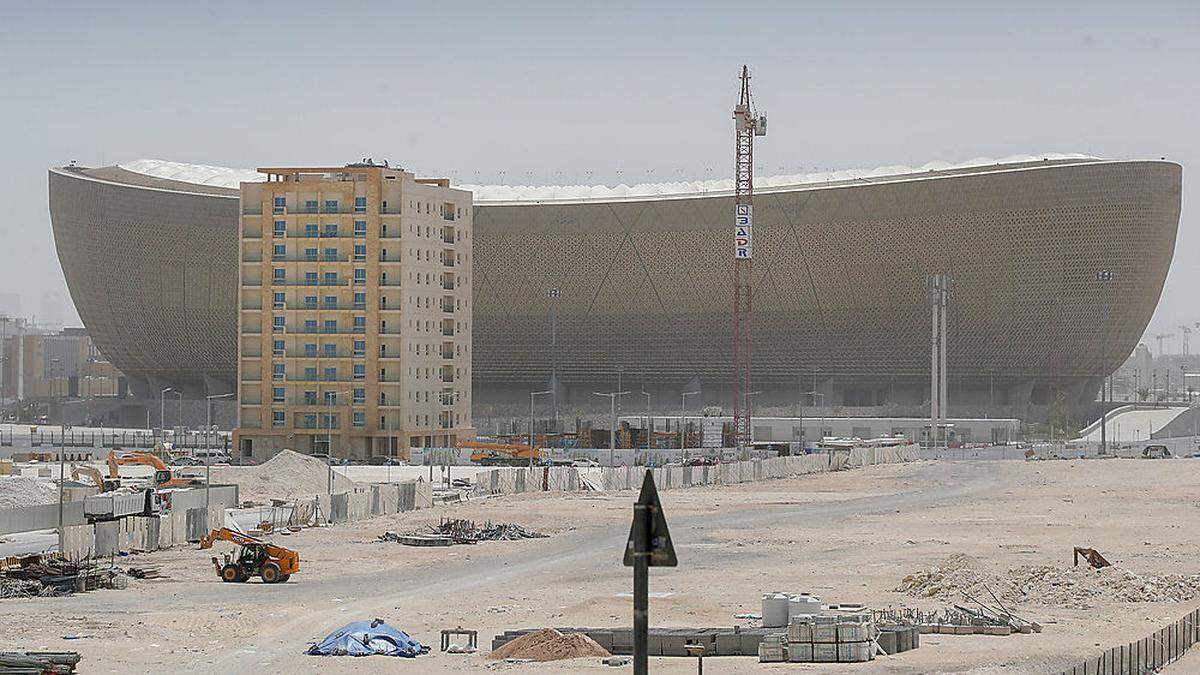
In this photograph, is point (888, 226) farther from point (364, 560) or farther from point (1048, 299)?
point (364, 560)

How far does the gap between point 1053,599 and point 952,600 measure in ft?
7.57

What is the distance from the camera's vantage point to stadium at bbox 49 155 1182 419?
160 meters

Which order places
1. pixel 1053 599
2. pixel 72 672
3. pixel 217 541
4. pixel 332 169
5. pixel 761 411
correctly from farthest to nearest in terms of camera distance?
pixel 761 411
pixel 332 169
pixel 217 541
pixel 1053 599
pixel 72 672

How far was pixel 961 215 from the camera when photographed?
527ft

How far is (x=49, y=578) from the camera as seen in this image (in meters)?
46.4

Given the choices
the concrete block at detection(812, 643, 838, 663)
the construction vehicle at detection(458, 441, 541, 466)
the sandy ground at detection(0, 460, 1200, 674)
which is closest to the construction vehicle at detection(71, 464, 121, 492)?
the sandy ground at detection(0, 460, 1200, 674)

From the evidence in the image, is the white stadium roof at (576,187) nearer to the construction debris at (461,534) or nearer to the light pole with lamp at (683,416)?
the light pole with lamp at (683,416)

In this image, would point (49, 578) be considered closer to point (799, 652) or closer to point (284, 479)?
point (799, 652)

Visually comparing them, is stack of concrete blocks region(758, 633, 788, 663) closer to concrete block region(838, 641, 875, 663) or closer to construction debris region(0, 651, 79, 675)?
concrete block region(838, 641, 875, 663)

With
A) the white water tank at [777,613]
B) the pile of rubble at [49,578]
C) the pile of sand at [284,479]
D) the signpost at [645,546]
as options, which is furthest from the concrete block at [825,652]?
the pile of sand at [284,479]

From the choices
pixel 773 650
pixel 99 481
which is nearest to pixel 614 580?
pixel 773 650

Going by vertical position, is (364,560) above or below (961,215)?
below

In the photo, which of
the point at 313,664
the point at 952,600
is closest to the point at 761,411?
the point at 952,600

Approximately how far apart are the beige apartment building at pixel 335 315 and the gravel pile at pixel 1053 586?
7779 centimetres
